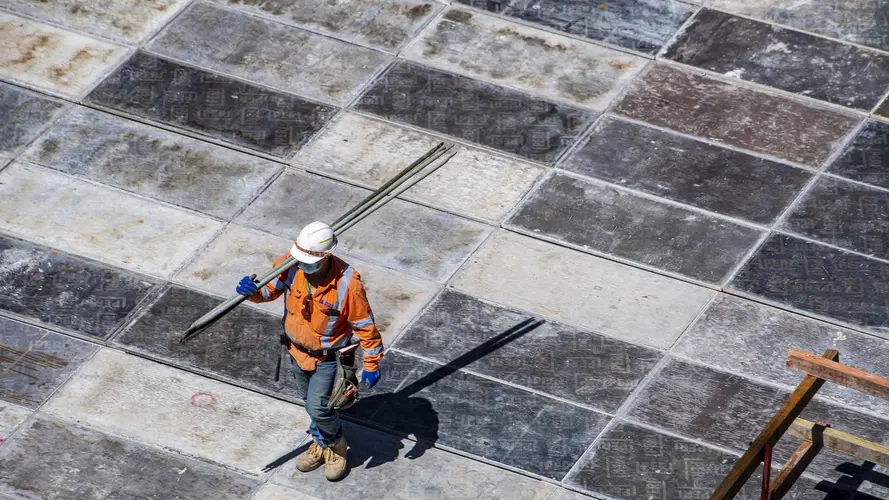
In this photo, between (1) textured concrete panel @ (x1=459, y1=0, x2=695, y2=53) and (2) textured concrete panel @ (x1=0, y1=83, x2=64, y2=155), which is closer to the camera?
(2) textured concrete panel @ (x1=0, y1=83, x2=64, y2=155)

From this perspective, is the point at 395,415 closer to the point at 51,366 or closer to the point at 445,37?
the point at 51,366

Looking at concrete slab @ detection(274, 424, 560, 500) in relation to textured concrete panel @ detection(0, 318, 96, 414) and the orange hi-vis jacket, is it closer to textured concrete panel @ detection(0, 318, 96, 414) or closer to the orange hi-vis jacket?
the orange hi-vis jacket

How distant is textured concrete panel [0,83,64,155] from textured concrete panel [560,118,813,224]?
4658mm

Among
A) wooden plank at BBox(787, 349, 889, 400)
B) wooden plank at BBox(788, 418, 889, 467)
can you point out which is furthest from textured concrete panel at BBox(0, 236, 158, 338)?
wooden plank at BBox(787, 349, 889, 400)

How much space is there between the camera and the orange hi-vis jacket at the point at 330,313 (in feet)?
29.9

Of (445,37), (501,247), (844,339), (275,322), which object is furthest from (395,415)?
(445,37)

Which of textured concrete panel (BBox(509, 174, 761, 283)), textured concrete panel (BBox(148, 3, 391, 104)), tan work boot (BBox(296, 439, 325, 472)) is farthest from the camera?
textured concrete panel (BBox(148, 3, 391, 104))

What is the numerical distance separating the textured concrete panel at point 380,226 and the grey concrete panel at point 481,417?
1306 millimetres

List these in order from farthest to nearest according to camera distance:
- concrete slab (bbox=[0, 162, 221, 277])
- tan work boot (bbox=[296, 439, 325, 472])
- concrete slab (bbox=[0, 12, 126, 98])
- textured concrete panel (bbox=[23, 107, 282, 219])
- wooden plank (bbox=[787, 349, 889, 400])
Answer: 1. concrete slab (bbox=[0, 12, 126, 98])
2. textured concrete panel (bbox=[23, 107, 282, 219])
3. concrete slab (bbox=[0, 162, 221, 277])
4. tan work boot (bbox=[296, 439, 325, 472])
5. wooden plank (bbox=[787, 349, 889, 400])

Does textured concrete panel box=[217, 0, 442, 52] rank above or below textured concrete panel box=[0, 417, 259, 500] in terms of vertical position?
above

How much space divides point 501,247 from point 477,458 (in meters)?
2.44

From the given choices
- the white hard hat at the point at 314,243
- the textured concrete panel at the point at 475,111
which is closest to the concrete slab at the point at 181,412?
the white hard hat at the point at 314,243

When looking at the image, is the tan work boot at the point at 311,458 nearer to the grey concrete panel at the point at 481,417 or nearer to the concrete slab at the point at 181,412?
the concrete slab at the point at 181,412

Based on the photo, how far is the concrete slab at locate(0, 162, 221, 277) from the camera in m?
11.9
